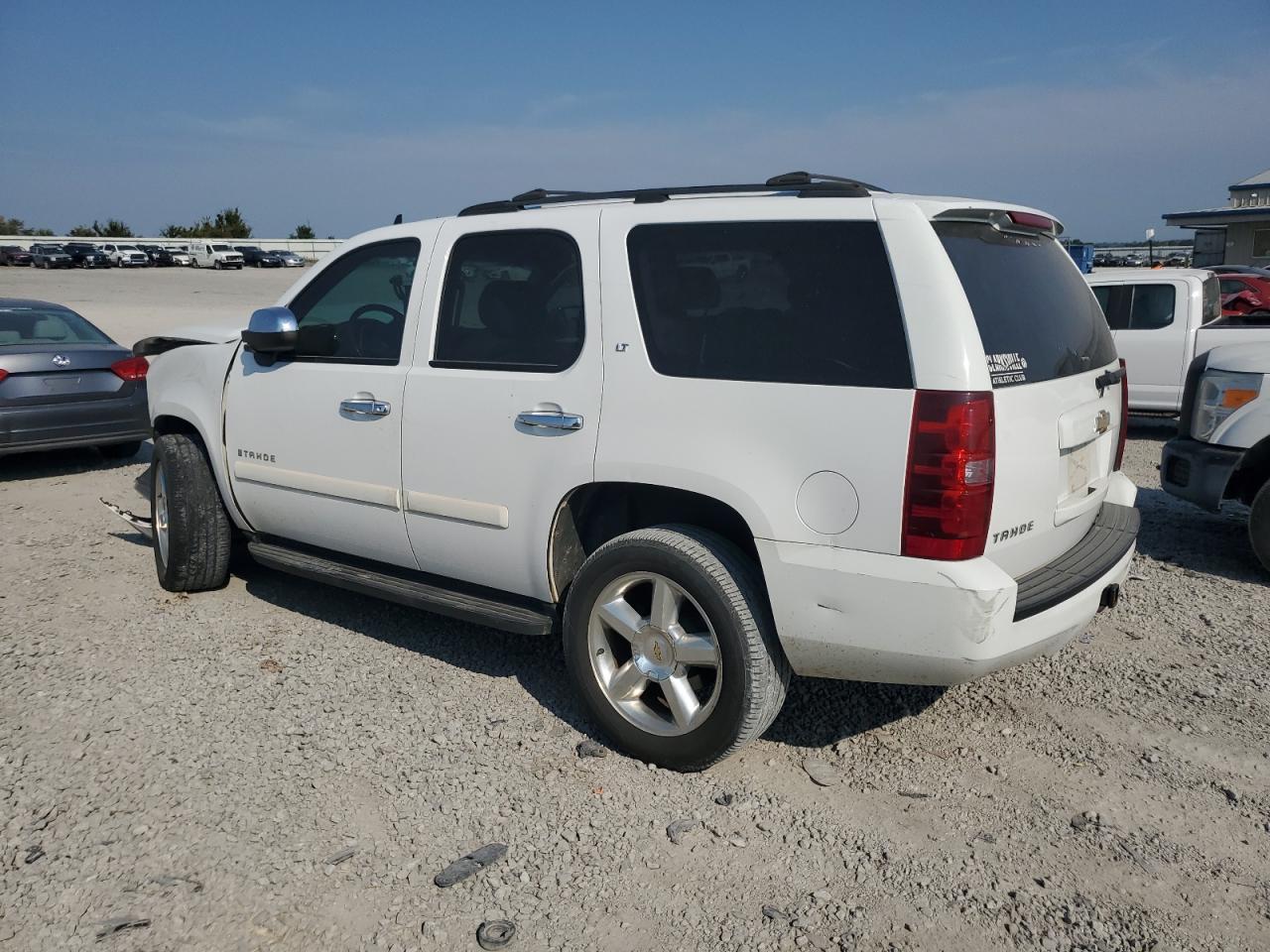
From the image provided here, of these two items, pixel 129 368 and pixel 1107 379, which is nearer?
pixel 1107 379

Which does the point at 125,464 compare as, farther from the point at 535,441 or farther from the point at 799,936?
the point at 799,936

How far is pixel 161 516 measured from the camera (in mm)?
5484

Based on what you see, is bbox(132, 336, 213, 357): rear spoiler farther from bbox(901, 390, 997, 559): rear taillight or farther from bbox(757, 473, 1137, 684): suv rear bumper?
bbox(901, 390, 997, 559): rear taillight

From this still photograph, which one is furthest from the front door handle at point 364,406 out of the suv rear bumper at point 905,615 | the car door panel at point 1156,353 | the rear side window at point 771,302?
the car door panel at point 1156,353

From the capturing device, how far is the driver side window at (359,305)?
4324mm

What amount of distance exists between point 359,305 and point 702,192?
1782mm

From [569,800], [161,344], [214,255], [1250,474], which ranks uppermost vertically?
[214,255]

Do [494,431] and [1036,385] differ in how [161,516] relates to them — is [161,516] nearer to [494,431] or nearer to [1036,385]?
[494,431]

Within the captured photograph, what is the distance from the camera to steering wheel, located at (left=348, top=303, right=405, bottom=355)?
4.36m

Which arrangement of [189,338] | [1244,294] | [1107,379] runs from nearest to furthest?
1. [1107,379]
2. [189,338]
3. [1244,294]

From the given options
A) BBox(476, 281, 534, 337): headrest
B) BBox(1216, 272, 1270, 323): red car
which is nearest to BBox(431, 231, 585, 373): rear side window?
BBox(476, 281, 534, 337): headrest

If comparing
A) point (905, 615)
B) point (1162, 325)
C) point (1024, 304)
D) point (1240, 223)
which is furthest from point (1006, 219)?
point (1240, 223)

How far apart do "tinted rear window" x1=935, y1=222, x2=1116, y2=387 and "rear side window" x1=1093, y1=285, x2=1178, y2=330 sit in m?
7.14

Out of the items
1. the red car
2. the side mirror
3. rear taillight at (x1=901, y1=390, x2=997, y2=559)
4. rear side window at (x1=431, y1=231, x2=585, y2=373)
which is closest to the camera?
rear taillight at (x1=901, y1=390, x2=997, y2=559)
